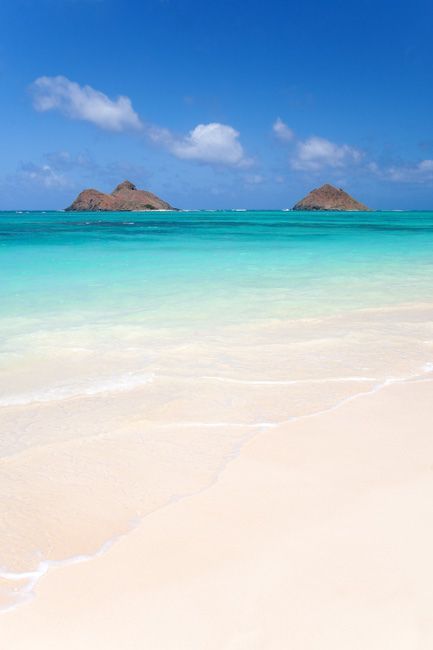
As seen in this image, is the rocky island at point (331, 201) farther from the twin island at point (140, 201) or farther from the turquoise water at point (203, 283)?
the turquoise water at point (203, 283)

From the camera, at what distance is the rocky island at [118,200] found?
150 metres

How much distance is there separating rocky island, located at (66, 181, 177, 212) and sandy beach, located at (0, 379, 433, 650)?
15257cm

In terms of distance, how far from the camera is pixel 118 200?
151 meters

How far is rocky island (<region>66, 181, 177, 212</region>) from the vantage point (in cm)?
15000

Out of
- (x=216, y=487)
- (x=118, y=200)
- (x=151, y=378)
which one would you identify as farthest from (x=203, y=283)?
(x=118, y=200)

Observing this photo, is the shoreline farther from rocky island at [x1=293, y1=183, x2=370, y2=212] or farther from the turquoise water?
rocky island at [x1=293, y1=183, x2=370, y2=212]

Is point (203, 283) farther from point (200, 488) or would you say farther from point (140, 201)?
point (140, 201)

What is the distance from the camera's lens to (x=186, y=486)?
297 cm

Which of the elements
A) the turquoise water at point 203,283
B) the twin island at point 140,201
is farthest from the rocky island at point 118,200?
the turquoise water at point 203,283

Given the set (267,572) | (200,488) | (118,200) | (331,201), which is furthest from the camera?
(331,201)

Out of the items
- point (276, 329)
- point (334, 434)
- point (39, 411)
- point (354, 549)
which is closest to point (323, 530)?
point (354, 549)

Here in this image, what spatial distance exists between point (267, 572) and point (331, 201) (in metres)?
163

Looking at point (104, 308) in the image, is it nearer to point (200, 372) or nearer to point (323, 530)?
point (200, 372)

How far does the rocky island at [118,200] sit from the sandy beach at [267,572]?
152573 millimetres
